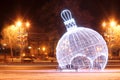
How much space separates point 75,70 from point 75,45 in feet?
8.76

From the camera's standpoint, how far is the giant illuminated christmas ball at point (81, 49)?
120 feet

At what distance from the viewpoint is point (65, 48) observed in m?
37.0

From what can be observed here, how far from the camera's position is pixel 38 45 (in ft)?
326

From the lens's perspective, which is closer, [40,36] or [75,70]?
[75,70]

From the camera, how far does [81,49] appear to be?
36.5 metres

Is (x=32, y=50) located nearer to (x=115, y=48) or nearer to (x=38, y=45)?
(x=38, y=45)

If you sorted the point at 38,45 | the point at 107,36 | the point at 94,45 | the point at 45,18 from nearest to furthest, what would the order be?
1. the point at 94,45
2. the point at 107,36
3. the point at 45,18
4. the point at 38,45

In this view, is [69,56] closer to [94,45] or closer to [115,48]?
[94,45]

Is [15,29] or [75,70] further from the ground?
[15,29]

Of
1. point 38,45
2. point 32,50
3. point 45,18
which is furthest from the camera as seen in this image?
point 32,50

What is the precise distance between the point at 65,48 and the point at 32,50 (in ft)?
241

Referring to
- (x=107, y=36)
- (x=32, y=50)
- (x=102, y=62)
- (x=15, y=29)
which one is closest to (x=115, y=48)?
(x=107, y=36)

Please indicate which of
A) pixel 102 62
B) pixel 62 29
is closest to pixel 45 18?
pixel 62 29

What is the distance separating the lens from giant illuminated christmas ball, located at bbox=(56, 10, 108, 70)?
120 feet
